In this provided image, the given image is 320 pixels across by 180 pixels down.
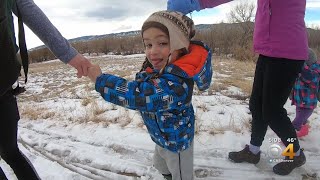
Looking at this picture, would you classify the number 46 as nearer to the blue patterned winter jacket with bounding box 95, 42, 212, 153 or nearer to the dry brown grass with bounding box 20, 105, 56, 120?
the blue patterned winter jacket with bounding box 95, 42, 212, 153

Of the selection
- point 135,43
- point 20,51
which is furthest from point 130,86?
point 135,43

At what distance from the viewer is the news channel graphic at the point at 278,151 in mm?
2523

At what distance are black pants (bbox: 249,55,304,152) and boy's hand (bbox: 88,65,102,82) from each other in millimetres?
1301

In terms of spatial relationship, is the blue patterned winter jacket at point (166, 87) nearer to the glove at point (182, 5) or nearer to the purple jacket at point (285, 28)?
the glove at point (182, 5)

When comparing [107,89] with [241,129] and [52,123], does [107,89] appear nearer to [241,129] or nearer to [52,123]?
[241,129]

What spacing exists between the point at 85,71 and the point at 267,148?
6.38ft

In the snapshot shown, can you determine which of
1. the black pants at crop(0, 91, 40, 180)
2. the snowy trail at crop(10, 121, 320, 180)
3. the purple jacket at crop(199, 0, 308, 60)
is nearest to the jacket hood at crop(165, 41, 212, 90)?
the purple jacket at crop(199, 0, 308, 60)

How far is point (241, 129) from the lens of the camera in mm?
3383

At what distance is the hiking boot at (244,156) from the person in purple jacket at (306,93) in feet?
2.42

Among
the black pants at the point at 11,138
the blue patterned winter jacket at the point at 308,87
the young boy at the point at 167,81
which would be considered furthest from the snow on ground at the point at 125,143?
the young boy at the point at 167,81

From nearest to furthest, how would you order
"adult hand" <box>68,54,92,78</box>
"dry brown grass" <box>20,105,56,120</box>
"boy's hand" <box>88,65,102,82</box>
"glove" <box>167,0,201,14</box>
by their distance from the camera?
"boy's hand" <box>88,65,102,82</box>, "adult hand" <box>68,54,92,78</box>, "glove" <box>167,0,201,14</box>, "dry brown grass" <box>20,105,56,120</box>

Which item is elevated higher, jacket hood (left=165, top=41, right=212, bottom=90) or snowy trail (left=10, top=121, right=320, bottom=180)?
jacket hood (left=165, top=41, right=212, bottom=90)

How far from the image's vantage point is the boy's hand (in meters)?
1.84

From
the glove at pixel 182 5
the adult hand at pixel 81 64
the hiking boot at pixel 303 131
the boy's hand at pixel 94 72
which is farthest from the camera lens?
the hiking boot at pixel 303 131
